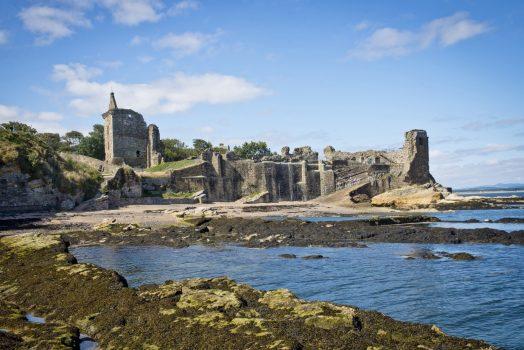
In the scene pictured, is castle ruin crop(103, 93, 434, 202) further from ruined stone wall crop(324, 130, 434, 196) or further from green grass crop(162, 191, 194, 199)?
green grass crop(162, 191, 194, 199)

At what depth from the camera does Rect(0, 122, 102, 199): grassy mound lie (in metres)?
33.5

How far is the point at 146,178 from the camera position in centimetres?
4366

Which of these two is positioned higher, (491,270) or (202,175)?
(202,175)

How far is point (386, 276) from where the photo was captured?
13180 mm

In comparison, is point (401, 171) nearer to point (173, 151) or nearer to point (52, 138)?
point (173, 151)

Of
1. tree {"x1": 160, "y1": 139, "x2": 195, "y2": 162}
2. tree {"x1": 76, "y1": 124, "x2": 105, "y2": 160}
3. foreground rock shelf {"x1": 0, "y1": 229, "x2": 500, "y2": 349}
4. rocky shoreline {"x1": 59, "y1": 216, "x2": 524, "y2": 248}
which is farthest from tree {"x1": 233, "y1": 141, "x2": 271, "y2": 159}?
foreground rock shelf {"x1": 0, "y1": 229, "x2": 500, "y2": 349}

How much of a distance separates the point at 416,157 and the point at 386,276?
36972 millimetres

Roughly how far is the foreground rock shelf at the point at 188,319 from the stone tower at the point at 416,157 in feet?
133

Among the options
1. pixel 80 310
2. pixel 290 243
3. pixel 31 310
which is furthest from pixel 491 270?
pixel 31 310

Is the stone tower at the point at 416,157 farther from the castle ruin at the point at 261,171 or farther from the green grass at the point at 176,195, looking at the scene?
the green grass at the point at 176,195

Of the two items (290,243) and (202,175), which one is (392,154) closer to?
(202,175)

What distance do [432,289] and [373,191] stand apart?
37.5 metres

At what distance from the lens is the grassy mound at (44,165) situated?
33531mm

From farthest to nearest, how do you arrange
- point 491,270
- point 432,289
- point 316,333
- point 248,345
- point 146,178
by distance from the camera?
point 146,178 → point 491,270 → point 432,289 → point 316,333 → point 248,345
